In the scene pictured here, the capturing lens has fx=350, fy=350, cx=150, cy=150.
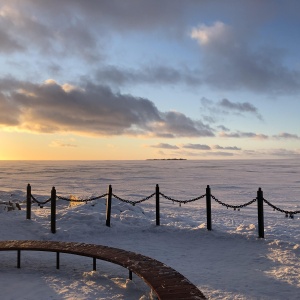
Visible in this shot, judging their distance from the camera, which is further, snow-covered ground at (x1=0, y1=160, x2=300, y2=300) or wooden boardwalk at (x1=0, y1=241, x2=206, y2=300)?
snow-covered ground at (x1=0, y1=160, x2=300, y2=300)

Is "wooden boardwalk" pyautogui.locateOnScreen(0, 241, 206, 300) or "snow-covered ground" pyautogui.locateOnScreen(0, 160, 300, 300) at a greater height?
"wooden boardwalk" pyautogui.locateOnScreen(0, 241, 206, 300)

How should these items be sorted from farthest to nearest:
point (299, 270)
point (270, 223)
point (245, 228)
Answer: point (270, 223)
point (245, 228)
point (299, 270)

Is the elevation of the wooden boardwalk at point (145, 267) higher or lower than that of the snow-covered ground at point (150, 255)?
higher

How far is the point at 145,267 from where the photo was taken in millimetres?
6457

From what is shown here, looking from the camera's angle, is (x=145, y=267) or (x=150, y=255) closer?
(x=145, y=267)

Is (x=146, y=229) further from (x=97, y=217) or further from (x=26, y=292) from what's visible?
(x=26, y=292)

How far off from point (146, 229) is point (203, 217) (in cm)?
605

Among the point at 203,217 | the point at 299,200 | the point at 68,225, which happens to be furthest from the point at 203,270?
the point at 299,200

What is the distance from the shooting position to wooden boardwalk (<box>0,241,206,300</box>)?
5.24m

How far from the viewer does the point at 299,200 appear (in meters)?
23.8

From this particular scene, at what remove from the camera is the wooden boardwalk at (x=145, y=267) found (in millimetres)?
5242

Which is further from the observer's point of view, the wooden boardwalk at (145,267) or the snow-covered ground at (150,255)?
the snow-covered ground at (150,255)

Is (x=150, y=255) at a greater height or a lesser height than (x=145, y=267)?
lesser

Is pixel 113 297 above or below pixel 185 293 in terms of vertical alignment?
below
